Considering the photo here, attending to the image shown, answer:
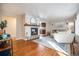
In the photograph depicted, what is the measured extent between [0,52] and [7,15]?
1.95ft

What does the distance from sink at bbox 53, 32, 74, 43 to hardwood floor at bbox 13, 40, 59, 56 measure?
0.22 m

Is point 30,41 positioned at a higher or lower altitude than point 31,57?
higher

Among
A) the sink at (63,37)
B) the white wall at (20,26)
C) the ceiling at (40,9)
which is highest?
the ceiling at (40,9)

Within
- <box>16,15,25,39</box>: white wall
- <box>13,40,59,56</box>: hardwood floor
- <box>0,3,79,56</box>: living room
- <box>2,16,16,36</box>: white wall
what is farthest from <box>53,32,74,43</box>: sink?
<box>2,16,16,36</box>: white wall

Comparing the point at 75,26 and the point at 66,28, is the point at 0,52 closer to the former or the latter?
the point at 66,28

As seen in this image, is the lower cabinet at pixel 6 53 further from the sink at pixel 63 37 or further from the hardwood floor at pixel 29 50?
the sink at pixel 63 37

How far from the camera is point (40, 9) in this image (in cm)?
164

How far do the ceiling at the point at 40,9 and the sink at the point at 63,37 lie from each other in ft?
0.95

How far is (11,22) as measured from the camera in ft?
5.46

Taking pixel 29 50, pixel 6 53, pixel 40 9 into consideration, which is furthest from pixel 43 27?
pixel 6 53

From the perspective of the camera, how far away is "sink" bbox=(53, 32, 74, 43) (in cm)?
167

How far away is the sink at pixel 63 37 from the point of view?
167 centimetres

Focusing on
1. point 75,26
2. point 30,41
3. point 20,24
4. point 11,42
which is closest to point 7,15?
point 20,24

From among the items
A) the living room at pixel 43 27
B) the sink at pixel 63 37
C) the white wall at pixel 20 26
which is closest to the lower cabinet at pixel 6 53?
the living room at pixel 43 27
